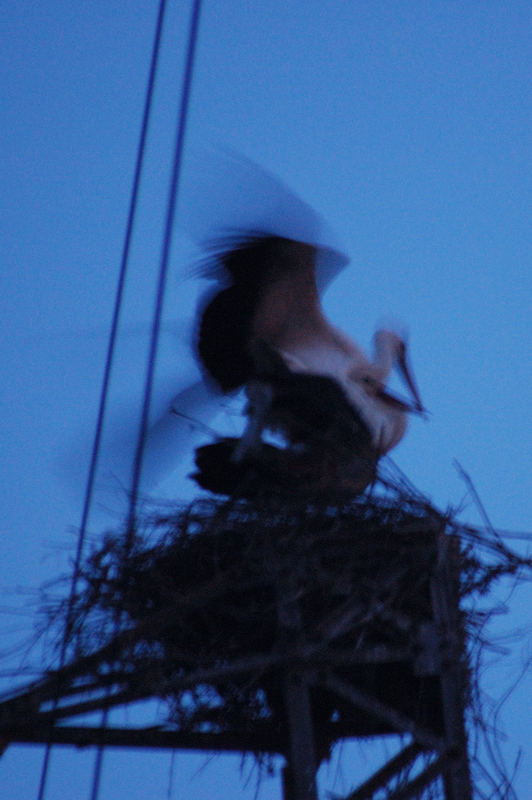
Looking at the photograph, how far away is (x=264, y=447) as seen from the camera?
5438mm

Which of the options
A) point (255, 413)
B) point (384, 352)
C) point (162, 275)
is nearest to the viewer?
point (162, 275)

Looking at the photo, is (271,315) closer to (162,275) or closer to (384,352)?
(384,352)

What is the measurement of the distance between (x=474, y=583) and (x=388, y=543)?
15.4 inches

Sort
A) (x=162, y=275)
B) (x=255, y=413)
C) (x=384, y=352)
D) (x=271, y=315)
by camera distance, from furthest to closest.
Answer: (x=384, y=352), (x=271, y=315), (x=255, y=413), (x=162, y=275)

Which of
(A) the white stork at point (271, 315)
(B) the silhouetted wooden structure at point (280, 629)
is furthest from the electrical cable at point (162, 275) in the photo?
(A) the white stork at point (271, 315)

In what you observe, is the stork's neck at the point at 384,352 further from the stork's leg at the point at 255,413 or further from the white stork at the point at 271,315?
the stork's leg at the point at 255,413

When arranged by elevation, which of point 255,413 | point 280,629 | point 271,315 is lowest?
point 280,629

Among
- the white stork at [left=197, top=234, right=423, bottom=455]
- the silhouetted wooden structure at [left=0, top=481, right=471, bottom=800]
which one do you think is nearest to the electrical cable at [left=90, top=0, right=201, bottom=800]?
the silhouetted wooden structure at [left=0, top=481, right=471, bottom=800]

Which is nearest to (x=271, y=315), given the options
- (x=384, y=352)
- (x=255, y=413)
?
(x=255, y=413)

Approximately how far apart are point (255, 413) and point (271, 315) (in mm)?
501

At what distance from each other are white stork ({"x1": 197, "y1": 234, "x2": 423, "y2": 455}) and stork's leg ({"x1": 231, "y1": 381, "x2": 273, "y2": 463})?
4.7 inches

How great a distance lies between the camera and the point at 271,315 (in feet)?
19.2

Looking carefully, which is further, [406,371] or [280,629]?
[406,371]

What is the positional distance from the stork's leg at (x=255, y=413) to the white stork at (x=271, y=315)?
12 cm
